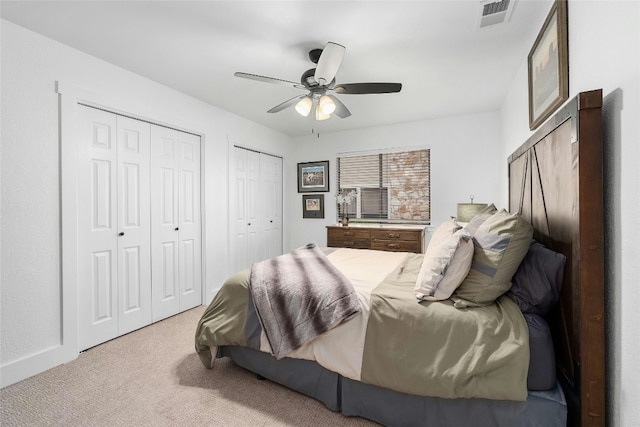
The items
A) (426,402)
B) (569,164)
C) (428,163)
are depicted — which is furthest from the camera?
(428,163)

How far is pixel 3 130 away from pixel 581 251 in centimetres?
340

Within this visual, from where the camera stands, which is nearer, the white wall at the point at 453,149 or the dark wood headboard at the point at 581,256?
the dark wood headboard at the point at 581,256

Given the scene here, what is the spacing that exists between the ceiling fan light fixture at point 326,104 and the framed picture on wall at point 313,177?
2.54 m

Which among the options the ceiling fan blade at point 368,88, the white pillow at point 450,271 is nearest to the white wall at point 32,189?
Answer: the ceiling fan blade at point 368,88

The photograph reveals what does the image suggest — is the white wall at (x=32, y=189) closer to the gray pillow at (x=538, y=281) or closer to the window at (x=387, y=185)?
the gray pillow at (x=538, y=281)

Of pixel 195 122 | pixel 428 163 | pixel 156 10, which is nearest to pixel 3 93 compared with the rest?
pixel 156 10

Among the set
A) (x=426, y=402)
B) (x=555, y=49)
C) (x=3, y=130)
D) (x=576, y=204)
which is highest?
(x=555, y=49)

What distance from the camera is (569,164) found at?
1332 millimetres

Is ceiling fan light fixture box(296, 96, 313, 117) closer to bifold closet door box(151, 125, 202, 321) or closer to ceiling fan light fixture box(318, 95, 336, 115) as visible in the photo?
ceiling fan light fixture box(318, 95, 336, 115)

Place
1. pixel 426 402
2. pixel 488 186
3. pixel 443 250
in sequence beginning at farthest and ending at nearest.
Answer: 1. pixel 488 186
2. pixel 443 250
3. pixel 426 402

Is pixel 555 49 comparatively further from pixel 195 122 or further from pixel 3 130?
pixel 3 130

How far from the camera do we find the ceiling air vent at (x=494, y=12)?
1.86m

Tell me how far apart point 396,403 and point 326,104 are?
85.0 inches

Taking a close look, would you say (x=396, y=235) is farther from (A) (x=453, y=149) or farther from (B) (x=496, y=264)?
(B) (x=496, y=264)
